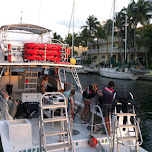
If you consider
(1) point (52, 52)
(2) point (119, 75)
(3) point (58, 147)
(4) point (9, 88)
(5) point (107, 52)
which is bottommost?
(2) point (119, 75)

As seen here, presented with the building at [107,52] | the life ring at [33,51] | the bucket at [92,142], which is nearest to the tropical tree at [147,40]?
the building at [107,52]

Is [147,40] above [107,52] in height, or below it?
above

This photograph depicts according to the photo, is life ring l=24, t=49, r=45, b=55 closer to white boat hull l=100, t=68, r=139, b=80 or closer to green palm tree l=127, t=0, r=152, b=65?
white boat hull l=100, t=68, r=139, b=80

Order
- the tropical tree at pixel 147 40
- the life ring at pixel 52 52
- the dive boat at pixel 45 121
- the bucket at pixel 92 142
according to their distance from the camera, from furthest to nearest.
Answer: the tropical tree at pixel 147 40, the life ring at pixel 52 52, the bucket at pixel 92 142, the dive boat at pixel 45 121

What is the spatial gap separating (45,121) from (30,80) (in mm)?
6929

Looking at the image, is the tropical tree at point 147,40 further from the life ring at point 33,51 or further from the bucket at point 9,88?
the life ring at point 33,51

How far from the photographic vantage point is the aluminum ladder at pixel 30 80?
1077 centimetres

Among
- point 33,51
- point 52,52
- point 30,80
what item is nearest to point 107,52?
point 30,80

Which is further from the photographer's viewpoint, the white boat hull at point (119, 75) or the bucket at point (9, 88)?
the white boat hull at point (119, 75)

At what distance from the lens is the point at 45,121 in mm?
4480

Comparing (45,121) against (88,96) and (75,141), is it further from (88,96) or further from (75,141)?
(88,96)

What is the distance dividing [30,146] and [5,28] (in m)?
6.96

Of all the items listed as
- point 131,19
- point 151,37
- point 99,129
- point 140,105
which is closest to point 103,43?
point 131,19

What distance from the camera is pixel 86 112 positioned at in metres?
7.63
